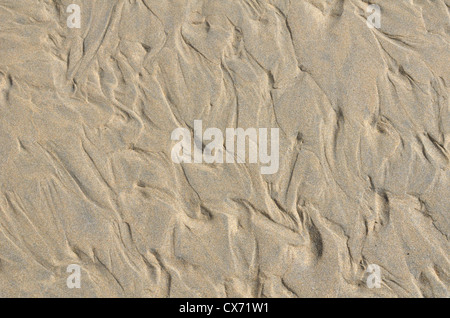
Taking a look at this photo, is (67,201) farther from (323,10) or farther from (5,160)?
(323,10)

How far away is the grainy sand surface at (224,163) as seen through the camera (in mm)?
2586

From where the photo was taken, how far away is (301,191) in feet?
8.61

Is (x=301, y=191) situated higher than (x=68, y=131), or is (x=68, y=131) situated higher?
(x=68, y=131)

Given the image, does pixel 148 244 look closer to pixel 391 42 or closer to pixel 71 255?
pixel 71 255

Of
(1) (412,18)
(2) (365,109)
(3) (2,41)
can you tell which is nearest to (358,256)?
(2) (365,109)

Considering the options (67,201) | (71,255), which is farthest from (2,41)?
(71,255)

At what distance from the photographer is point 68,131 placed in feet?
8.63

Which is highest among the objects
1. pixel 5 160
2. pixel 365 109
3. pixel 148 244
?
pixel 365 109

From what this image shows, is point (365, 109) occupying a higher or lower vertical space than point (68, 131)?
higher

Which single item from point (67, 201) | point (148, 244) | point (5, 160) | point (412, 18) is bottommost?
point (148, 244)

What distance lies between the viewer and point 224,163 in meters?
2.62

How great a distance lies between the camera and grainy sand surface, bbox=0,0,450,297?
2.59m

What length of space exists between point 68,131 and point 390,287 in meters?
2.06

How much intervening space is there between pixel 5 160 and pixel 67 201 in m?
0.43
